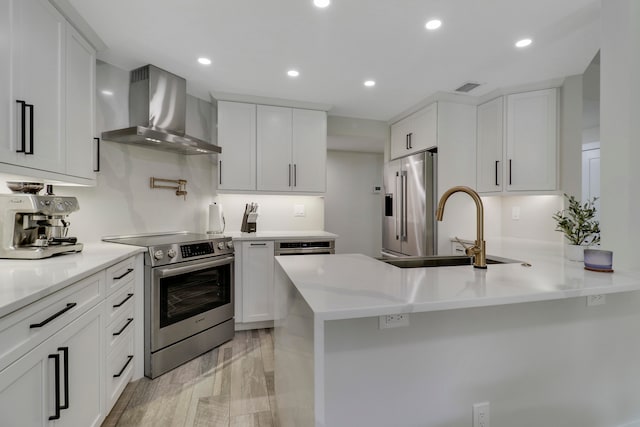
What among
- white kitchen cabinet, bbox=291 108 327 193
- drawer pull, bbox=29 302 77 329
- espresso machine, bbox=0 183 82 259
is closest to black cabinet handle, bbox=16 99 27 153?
espresso machine, bbox=0 183 82 259

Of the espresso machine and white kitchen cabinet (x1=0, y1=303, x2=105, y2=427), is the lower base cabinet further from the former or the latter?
the espresso machine

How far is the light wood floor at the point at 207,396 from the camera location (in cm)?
171

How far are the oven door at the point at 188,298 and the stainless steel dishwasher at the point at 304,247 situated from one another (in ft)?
1.68

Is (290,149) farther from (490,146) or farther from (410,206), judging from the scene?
(490,146)

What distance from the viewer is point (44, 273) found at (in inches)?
50.3

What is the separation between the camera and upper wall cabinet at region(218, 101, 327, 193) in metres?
3.16

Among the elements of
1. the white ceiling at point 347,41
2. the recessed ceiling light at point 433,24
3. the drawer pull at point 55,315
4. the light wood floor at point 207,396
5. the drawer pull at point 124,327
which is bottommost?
the light wood floor at point 207,396

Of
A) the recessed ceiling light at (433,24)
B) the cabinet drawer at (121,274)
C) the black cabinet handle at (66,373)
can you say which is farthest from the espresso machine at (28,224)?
the recessed ceiling light at (433,24)

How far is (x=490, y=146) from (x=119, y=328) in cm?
368

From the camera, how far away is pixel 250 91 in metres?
3.05

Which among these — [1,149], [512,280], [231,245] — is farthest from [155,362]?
[512,280]

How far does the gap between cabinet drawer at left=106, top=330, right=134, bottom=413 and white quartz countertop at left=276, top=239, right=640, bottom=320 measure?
1.25m

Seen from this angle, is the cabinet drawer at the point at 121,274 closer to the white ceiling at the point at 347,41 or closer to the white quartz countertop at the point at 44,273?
the white quartz countertop at the point at 44,273

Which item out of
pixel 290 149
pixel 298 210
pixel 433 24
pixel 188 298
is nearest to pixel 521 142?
pixel 433 24
